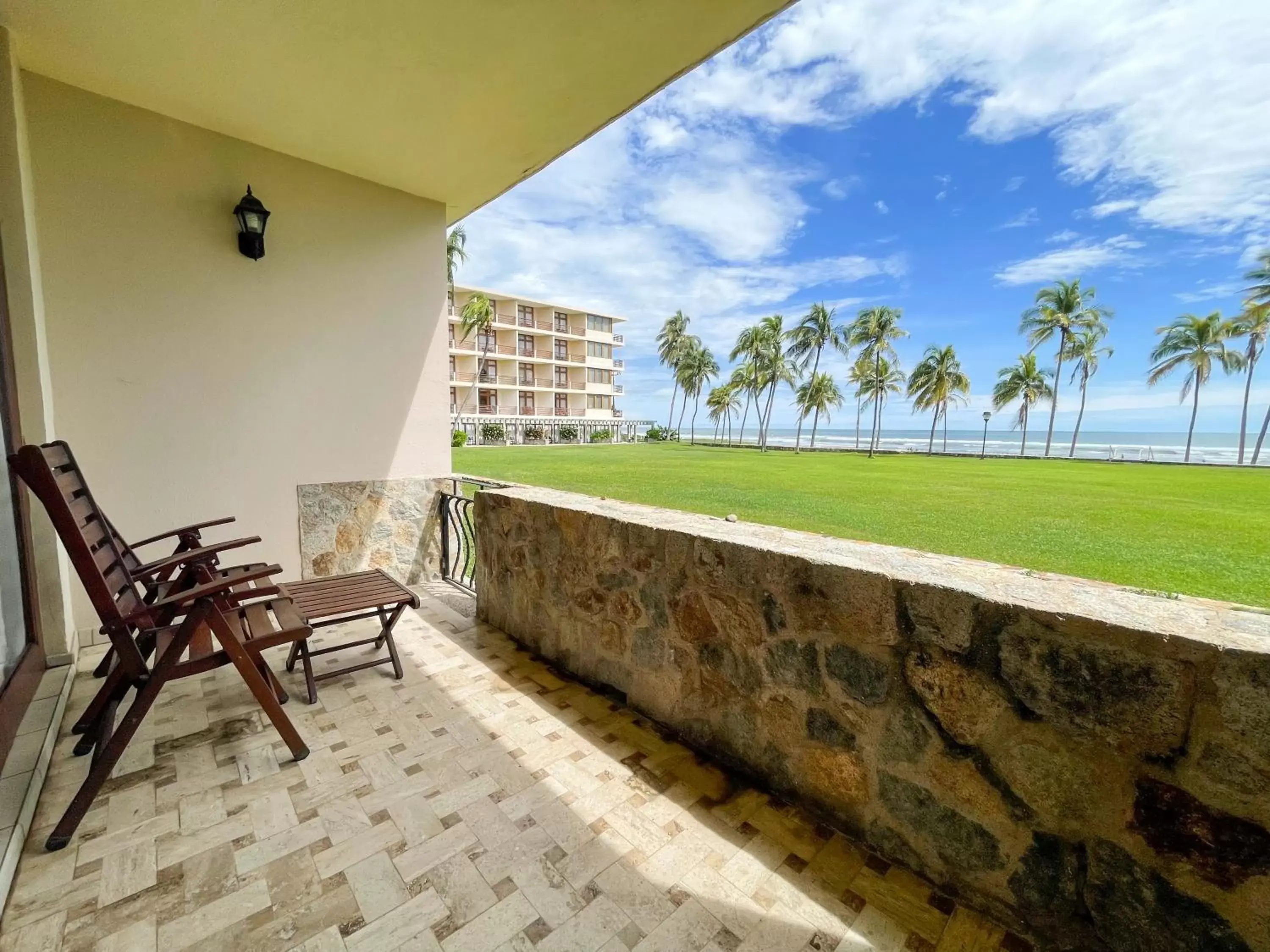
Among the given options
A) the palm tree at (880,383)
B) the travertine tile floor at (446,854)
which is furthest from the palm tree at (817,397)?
the travertine tile floor at (446,854)

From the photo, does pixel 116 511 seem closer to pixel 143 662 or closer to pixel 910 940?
pixel 143 662

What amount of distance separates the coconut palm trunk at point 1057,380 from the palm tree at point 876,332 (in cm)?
806

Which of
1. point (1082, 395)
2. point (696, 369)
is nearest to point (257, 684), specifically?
point (696, 369)

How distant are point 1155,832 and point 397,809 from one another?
190 cm

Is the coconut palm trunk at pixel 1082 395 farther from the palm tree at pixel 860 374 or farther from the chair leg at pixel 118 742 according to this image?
the chair leg at pixel 118 742

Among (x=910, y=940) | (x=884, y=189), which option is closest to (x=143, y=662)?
(x=910, y=940)

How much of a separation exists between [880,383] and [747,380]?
8.14 metres

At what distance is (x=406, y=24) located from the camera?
1.89 meters

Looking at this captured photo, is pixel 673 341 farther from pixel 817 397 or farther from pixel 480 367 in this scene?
pixel 480 367

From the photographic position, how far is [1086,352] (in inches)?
1032

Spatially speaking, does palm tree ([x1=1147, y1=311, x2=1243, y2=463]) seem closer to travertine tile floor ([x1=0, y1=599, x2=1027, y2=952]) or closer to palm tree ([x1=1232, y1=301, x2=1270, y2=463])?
palm tree ([x1=1232, y1=301, x2=1270, y2=463])

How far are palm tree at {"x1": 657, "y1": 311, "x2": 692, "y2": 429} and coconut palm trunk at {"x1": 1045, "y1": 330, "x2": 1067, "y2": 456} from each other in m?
23.7

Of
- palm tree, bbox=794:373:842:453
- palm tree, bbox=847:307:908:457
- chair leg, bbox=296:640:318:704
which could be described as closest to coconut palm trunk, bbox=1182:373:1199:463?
palm tree, bbox=847:307:908:457

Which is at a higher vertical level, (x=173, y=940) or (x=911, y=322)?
(x=911, y=322)
